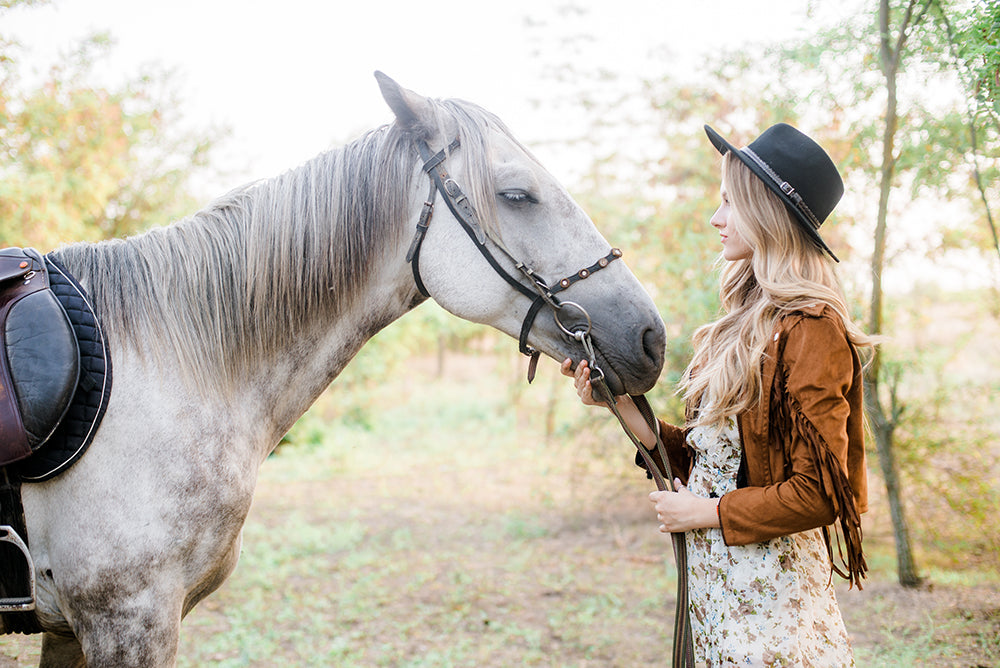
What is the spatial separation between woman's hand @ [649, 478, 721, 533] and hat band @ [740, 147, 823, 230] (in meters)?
0.80

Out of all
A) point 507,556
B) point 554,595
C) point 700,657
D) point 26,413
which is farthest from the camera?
point 507,556

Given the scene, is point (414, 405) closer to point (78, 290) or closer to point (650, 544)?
point (650, 544)

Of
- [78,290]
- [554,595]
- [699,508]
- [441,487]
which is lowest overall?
[441,487]

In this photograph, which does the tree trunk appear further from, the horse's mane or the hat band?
the horse's mane

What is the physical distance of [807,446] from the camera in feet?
4.68

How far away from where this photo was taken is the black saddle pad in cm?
143

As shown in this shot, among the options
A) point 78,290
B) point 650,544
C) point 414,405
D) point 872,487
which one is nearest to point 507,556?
point 650,544

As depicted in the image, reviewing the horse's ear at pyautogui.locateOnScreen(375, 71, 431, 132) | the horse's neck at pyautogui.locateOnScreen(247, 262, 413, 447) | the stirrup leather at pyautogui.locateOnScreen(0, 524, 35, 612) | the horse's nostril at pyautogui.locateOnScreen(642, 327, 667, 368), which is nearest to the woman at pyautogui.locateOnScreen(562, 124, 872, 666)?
the horse's nostril at pyautogui.locateOnScreen(642, 327, 667, 368)

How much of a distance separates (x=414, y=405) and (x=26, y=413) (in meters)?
13.0

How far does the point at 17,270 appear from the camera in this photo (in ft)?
4.91

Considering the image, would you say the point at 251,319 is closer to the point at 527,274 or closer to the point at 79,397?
the point at 79,397

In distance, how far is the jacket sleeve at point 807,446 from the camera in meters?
1.38

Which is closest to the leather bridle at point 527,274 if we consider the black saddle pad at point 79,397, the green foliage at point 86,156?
the black saddle pad at point 79,397

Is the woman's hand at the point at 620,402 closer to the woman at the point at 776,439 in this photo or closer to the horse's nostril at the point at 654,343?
the woman at the point at 776,439
